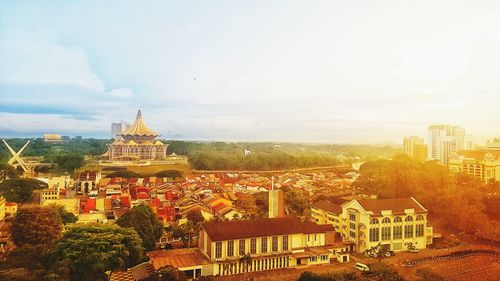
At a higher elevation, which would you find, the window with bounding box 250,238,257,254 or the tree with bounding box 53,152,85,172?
the tree with bounding box 53,152,85,172

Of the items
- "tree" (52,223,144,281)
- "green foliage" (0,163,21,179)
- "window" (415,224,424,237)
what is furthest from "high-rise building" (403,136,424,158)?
"green foliage" (0,163,21,179)

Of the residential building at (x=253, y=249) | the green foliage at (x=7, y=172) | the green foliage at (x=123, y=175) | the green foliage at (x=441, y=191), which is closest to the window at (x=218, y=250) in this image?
the residential building at (x=253, y=249)

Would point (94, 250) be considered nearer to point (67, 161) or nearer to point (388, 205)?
point (388, 205)

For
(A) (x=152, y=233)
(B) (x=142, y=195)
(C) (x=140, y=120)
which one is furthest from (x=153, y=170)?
(A) (x=152, y=233)

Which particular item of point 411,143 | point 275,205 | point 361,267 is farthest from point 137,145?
point 361,267

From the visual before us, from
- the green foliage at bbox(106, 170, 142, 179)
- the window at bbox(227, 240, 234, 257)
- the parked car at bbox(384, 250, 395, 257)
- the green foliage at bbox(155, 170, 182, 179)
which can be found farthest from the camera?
the green foliage at bbox(155, 170, 182, 179)

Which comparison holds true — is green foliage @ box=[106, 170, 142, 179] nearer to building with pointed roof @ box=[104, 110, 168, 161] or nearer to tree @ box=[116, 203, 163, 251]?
building with pointed roof @ box=[104, 110, 168, 161]

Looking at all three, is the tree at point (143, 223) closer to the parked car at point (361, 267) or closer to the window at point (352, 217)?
the parked car at point (361, 267)
